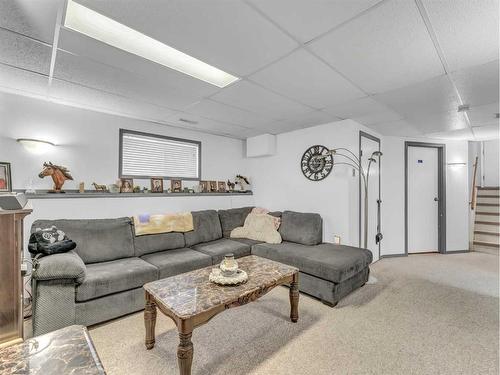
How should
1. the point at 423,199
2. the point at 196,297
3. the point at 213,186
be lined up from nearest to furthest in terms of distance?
the point at 196,297 → the point at 213,186 → the point at 423,199

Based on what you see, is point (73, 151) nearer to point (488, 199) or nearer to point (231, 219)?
point (231, 219)

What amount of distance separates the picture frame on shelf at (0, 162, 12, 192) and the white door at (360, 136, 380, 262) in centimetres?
459

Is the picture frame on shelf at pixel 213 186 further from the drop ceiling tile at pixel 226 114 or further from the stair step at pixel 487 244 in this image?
the stair step at pixel 487 244

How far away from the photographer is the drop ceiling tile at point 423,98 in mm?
2412

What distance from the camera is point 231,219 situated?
414cm

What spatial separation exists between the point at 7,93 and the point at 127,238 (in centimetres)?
206

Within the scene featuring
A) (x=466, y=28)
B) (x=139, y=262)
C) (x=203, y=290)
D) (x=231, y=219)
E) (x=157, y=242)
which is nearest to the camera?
(x=466, y=28)

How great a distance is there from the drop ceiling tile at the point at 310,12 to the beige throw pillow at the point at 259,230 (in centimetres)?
275

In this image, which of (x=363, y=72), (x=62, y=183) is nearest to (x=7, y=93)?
(x=62, y=183)

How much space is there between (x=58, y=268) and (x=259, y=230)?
2.55 meters

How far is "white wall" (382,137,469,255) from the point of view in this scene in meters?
4.58

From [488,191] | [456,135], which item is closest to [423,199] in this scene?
[456,135]

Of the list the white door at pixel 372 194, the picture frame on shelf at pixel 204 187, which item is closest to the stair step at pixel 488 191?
the white door at pixel 372 194

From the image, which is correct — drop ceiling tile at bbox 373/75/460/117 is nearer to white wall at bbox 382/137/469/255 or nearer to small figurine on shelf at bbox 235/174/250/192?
white wall at bbox 382/137/469/255
